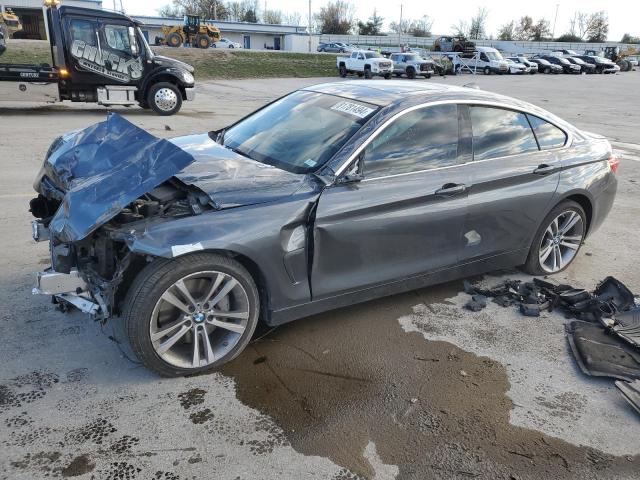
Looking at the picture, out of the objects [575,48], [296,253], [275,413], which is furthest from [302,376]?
[575,48]

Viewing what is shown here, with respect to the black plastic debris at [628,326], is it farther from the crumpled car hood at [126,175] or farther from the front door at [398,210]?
the crumpled car hood at [126,175]

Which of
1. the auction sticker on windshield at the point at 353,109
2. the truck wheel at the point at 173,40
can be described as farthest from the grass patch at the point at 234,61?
the auction sticker on windshield at the point at 353,109

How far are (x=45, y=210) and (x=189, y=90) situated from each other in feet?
39.9

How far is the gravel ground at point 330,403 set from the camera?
269cm

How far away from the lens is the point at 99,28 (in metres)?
13.5

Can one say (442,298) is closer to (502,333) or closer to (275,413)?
(502,333)

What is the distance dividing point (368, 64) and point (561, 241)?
1356 inches

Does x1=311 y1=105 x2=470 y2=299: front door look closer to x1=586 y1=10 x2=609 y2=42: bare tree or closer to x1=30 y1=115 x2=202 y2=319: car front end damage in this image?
x1=30 y1=115 x2=202 y2=319: car front end damage

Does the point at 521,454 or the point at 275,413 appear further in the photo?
the point at 275,413

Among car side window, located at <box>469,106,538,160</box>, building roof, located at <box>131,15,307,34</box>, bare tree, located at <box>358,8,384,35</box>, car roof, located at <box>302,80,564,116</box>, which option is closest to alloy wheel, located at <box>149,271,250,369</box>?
car roof, located at <box>302,80,564,116</box>

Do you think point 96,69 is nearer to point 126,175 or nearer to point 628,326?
point 126,175

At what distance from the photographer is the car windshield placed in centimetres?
382

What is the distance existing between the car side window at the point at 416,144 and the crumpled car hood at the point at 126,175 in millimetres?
587

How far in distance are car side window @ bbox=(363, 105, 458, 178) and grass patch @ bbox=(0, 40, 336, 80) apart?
30.9 metres
